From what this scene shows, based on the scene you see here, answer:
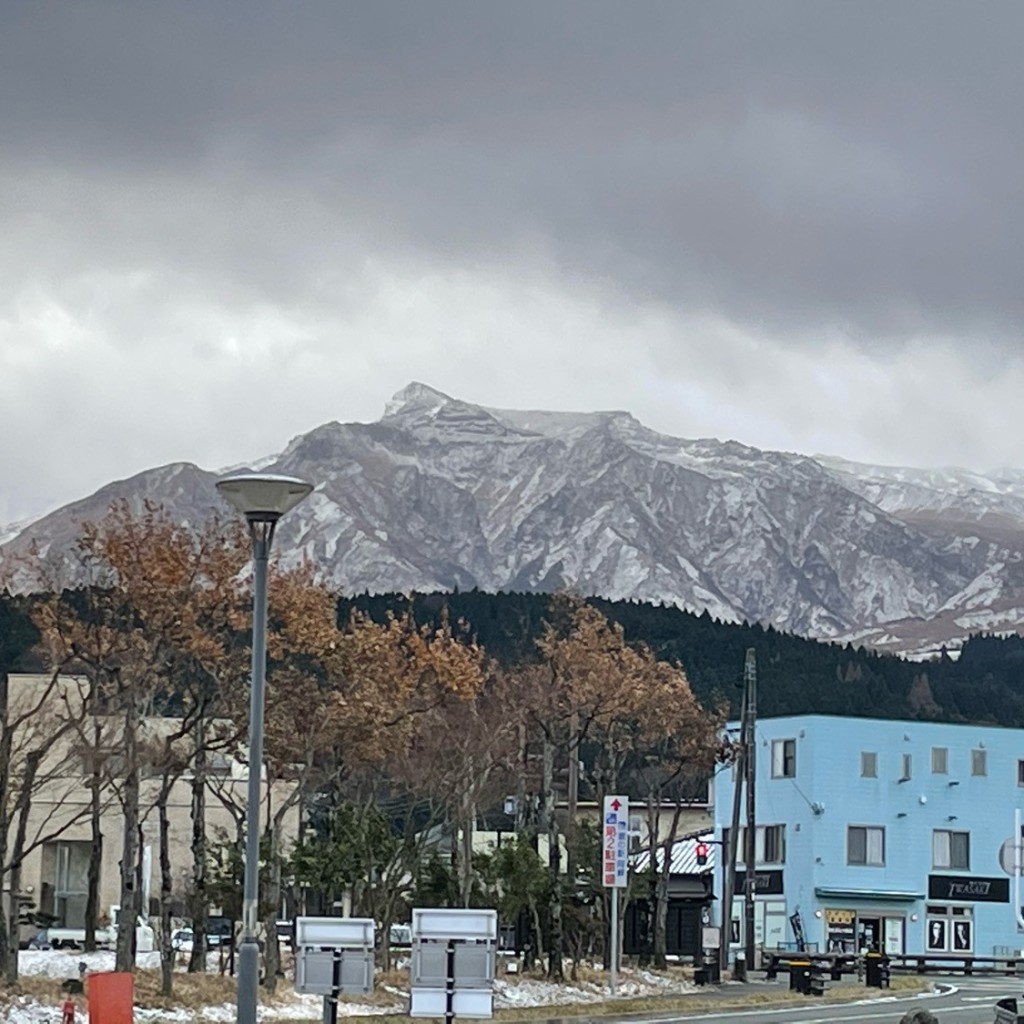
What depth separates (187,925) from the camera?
7388 cm

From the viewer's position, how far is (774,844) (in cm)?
8988

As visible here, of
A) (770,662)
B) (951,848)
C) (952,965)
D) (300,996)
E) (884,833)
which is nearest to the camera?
(300,996)

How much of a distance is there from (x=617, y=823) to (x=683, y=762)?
10.3m

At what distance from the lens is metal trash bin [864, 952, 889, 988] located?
185ft

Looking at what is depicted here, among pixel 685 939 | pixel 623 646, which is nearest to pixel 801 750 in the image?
pixel 685 939

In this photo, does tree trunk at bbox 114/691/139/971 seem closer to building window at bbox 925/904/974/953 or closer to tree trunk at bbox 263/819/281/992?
tree trunk at bbox 263/819/281/992

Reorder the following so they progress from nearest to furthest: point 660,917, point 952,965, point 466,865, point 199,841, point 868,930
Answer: point 199,841 → point 466,865 → point 660,917 → point 952,965 → point 868,930

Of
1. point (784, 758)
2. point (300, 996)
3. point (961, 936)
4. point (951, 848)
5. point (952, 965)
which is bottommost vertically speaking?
point (952, 965)

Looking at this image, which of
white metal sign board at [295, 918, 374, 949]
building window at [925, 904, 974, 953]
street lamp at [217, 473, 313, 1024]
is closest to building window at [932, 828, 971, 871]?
building window at [925, 904, 974, 953]

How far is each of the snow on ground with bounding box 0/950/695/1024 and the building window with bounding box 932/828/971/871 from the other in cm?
3884

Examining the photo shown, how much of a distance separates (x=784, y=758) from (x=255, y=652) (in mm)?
70629

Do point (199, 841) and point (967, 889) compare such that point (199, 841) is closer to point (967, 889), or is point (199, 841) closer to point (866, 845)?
point (866, 845)

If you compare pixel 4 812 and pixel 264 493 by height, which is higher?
pixel 264 493

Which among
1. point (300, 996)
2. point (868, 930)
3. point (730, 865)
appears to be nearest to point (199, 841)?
point (300, 996)
